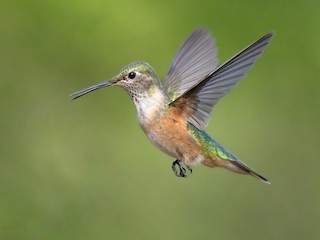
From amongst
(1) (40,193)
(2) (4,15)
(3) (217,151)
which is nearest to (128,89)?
(3) (217,151)

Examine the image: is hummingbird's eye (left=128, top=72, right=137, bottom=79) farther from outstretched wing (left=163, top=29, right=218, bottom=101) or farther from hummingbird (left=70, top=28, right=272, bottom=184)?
outstretched wing (left=163, top=29, right=218, bottom=101)

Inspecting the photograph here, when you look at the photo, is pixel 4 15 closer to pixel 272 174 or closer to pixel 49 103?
pixel 49 103

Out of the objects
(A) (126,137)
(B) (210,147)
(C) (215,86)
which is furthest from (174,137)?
(A) (126,137)

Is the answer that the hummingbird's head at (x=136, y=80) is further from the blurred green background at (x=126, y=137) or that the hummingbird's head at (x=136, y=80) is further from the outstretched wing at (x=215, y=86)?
the blurred green background at (x=126, y=137)

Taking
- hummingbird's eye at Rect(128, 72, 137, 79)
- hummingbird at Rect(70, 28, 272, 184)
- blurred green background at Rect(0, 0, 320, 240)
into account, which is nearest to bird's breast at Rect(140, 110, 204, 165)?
hummingbird at Rect(70, 28, 272, 184)

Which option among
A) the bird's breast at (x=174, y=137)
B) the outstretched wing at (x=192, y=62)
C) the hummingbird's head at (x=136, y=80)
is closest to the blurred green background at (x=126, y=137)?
the outstretched wing at (x=192, y=62)

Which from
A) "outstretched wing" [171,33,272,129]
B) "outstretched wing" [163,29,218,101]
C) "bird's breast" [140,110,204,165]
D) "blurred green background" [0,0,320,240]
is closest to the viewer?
"outstretched wing" [171,33,272,129]
